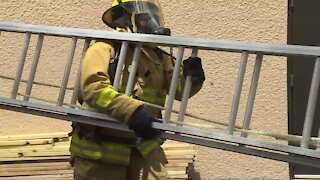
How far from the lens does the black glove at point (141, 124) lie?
120 inches

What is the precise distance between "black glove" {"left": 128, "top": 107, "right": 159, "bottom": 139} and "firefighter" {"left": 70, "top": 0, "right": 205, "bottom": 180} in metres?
0.04

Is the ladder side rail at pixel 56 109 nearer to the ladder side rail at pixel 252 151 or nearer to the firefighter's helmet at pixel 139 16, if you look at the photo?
the ladder side rail at pixel 252 151

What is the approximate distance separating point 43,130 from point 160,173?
6.94 feet

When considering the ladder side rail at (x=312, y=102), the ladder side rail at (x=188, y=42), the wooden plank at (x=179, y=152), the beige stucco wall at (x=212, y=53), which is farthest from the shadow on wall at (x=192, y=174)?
the ladder side rail at (x=312, y=102)

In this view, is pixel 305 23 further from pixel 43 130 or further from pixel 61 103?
pixel 61 103

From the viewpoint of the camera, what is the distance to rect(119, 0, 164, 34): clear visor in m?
3.39

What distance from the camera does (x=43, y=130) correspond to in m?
5.29

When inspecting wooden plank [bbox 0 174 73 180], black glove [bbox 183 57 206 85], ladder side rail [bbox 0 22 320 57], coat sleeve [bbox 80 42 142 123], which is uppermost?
ladder side rail [bbox 0 22 320 57]

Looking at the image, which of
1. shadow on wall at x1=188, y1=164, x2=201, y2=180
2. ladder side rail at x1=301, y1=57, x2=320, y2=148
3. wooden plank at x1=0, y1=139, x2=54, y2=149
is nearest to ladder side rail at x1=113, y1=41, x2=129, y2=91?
ladder side rail at x1=301, y1=57, x2=320, y2=148

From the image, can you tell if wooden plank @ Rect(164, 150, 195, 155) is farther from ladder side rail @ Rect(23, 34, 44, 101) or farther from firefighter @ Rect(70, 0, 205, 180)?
ladder side rail @ Rect(23, 34, 44, 101)

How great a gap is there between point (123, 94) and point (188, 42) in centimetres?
43

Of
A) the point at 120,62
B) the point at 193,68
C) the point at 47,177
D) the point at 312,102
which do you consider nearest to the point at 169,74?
the point at 193,68

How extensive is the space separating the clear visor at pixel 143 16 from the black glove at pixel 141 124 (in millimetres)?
536

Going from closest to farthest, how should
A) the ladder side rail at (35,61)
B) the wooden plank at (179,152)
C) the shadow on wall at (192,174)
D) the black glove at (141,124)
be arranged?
1. the black glove at (141,124)
2. the ladder side rail at (35,61)
3. the wooden plank at (179,152)
4. the shadow on wall at (192,174)
